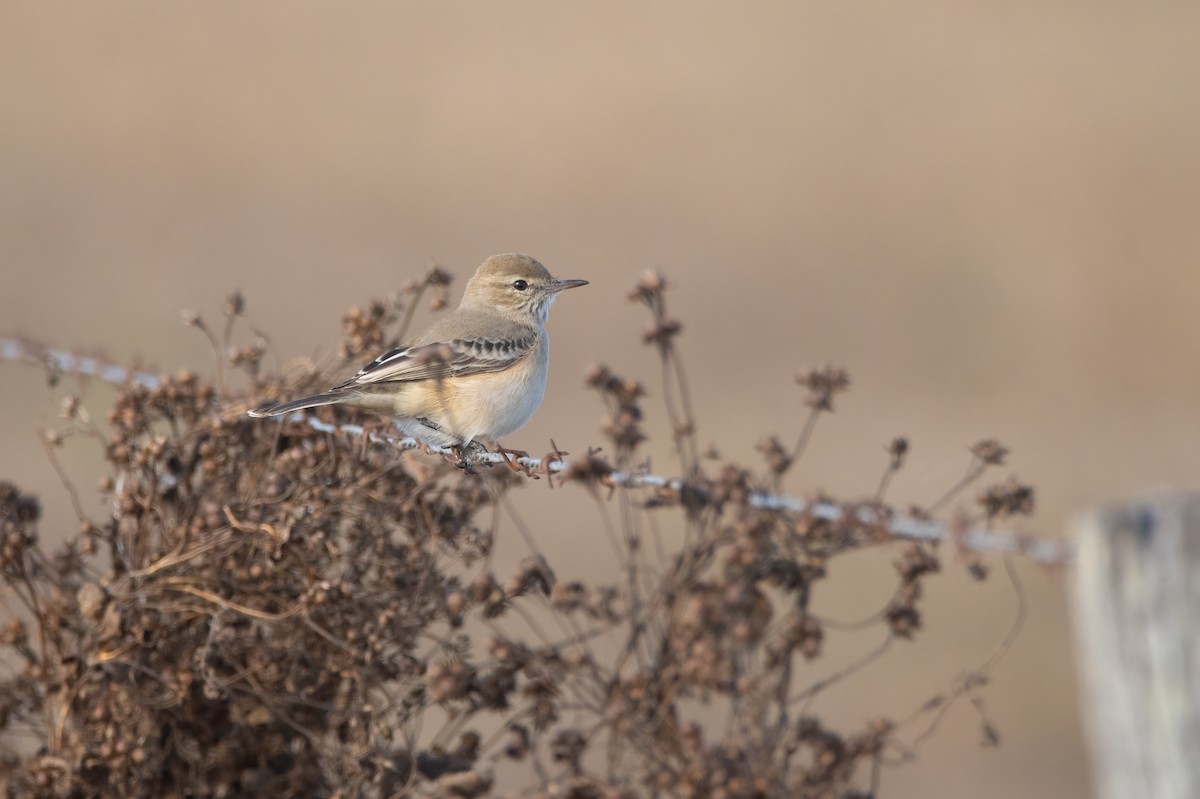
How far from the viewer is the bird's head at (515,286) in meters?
6.79

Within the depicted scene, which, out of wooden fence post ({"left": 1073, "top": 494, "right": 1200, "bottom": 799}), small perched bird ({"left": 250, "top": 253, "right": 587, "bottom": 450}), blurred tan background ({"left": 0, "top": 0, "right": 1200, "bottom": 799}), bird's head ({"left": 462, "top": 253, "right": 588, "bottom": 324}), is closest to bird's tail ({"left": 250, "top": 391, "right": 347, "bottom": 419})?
small perched bird ({"left": 250, "top": 253, "right": 587, "bottom": 450})

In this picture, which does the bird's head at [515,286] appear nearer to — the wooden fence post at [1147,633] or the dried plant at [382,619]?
the dried plant at [382,619]

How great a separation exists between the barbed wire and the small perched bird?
0.22 meters

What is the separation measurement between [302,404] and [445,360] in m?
0.87

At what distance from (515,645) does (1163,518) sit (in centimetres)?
191

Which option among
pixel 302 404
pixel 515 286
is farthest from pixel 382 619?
pixel 515 286

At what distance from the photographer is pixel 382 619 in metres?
4.51

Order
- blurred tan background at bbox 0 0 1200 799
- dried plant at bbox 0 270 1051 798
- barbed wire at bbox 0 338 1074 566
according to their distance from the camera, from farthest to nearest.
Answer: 1. blurred tan background at bbox 0 0 1200 799
2. dried plant at bbox 0 270 1051 798
3. barbed wire at bbox 0 338 1074 566

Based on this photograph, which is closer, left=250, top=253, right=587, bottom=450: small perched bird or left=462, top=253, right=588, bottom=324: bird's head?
left=250, top=253, right=587, bottom=450: small perched bird

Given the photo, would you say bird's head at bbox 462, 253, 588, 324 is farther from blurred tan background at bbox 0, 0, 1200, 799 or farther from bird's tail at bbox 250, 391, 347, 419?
blurred tan background at bbox 0, 0, 1200, 799

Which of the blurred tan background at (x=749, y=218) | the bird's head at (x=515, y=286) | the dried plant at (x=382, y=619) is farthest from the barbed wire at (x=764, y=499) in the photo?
the blurred tan background at (x=749, y=218)

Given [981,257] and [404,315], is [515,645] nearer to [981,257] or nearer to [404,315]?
[404,315]

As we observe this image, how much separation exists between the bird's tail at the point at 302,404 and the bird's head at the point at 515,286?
152cm

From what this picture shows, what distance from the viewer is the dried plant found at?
14.4 feet
